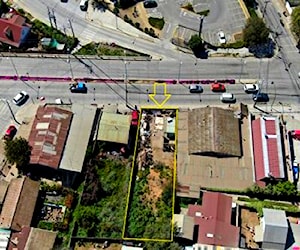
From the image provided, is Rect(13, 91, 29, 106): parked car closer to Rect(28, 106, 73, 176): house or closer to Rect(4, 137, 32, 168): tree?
Rect(28, 106, 73, 176): house

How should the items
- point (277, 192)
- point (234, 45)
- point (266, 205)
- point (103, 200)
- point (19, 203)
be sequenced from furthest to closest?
point (234, 45), point (103, 200), point (277, 192), point (266, 205), point (19, 203)

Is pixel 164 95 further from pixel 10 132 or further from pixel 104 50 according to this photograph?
pixel 10 132

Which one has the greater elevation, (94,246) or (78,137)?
(78,137)

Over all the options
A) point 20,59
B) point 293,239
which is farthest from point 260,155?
point 20,59

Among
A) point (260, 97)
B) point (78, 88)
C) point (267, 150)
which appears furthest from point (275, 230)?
point (78, 88)

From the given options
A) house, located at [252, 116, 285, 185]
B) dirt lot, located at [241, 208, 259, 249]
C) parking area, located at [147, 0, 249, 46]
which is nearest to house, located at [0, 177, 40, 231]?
dirt lot, located at [241, 208, 259, 249]

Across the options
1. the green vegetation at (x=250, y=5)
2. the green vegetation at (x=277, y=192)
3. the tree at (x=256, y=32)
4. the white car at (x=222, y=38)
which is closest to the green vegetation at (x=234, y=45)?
the white car at (x=222, y=38)
